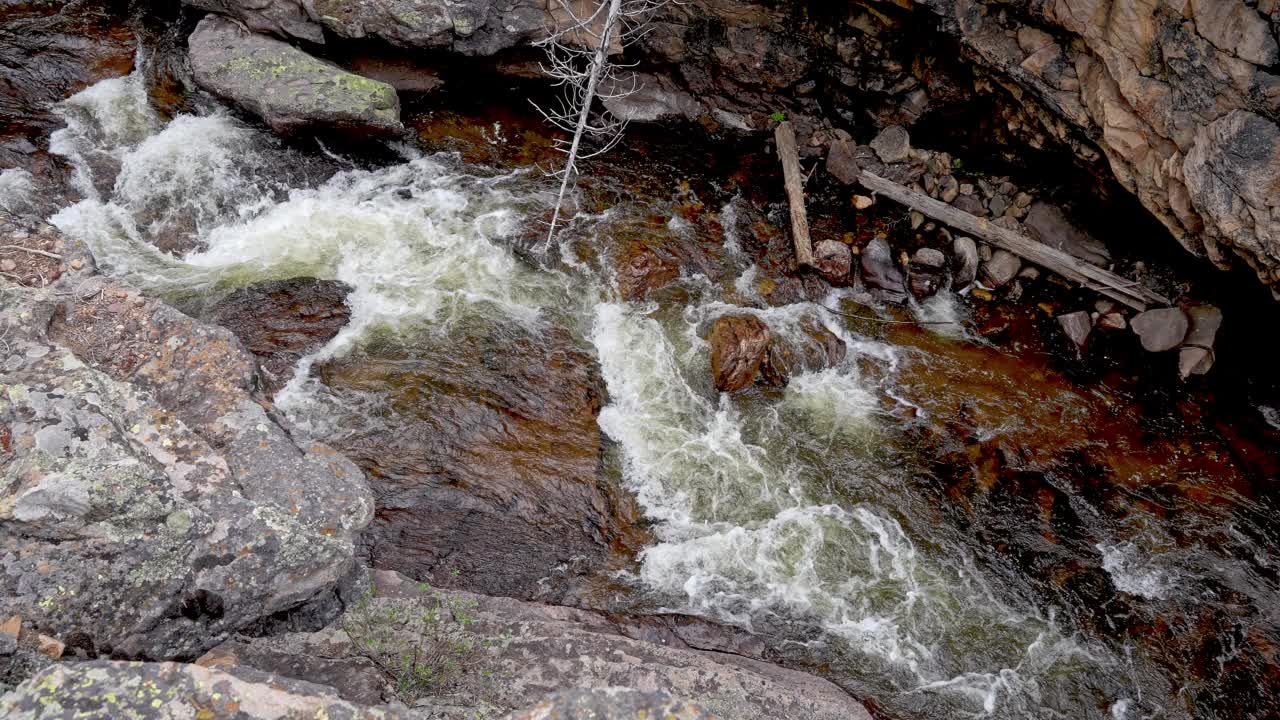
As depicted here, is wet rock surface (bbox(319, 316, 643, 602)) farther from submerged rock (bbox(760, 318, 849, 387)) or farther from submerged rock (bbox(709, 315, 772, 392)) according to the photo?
submerged rock (bbox(760, 318, 849, 387))

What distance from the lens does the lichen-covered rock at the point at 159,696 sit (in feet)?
10.5

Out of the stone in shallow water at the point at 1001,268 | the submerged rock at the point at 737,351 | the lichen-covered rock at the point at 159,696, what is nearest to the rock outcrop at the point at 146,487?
the lichen-covered rock at the point at 159,696

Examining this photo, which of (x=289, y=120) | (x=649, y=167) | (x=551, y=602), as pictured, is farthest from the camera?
(x=649, y=167)

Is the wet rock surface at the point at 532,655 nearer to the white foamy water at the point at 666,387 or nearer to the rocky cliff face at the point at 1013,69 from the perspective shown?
the white foamy water at the point at 666,387

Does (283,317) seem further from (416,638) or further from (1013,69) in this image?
(1013,69)

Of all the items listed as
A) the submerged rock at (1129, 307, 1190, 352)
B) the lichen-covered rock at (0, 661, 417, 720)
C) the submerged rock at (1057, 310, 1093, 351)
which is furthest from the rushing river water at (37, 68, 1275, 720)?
the lichen-covered rock at (0, 661, 417, 720)

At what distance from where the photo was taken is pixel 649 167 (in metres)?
→ 10.8

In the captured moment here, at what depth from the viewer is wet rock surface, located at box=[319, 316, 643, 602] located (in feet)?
20.9

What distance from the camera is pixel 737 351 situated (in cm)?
844

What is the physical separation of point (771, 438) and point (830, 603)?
1.97m

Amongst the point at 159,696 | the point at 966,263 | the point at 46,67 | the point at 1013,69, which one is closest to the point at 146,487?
the point at 159,696

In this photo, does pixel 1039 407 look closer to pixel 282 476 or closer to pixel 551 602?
pixel 551 602

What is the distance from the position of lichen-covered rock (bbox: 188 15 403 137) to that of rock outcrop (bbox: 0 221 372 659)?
4.88 metres

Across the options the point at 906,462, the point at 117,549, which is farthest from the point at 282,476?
the point at 906,462
